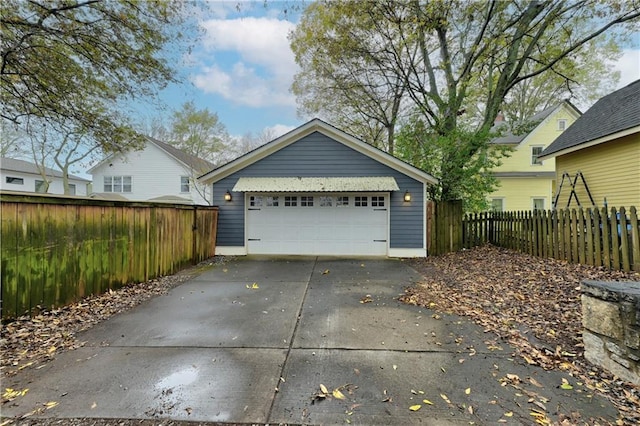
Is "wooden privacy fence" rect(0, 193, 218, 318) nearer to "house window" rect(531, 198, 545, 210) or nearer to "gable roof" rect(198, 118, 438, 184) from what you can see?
"gable roof" rect(198, 118, 438, 184)

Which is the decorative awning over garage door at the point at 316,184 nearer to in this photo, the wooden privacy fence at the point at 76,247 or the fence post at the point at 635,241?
the wooden privacy fence at the point at 76,247

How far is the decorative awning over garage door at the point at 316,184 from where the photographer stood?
8727mm

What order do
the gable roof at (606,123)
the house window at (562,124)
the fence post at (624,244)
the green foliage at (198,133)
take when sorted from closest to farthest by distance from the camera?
1. the fence post at (624,244)
2. the gable roof at (606,123)
3. the house window at (562,124)
4. the green foliage at (198,133)

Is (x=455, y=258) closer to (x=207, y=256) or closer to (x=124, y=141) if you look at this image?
(x=207, y=256)

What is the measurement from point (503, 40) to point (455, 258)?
7.57 meters

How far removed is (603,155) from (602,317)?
10333 millimetres

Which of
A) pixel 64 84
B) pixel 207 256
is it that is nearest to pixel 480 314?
pixel 207 256

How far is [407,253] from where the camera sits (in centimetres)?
919

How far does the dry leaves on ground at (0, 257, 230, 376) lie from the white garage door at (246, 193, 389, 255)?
173 inches

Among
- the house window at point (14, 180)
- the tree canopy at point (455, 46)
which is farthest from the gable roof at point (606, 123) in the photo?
the house window at point (14, 180)

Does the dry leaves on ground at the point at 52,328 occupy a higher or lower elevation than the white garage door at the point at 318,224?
lower

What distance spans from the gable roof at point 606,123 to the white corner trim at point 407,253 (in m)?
6.72

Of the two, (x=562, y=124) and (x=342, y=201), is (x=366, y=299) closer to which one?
(x=342, y=201)

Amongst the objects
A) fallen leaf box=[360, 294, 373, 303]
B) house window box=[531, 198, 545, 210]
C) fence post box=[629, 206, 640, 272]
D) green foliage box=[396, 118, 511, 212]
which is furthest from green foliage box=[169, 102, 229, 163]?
fence post box=[629, 206, 640, 272]
